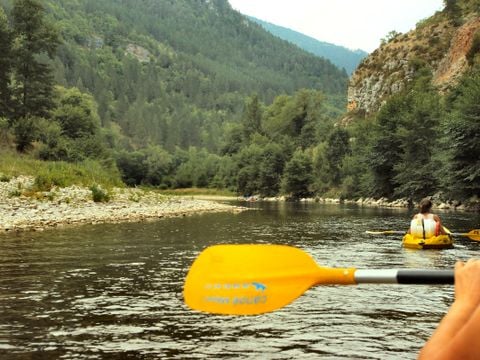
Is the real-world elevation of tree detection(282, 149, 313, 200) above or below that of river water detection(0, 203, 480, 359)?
above

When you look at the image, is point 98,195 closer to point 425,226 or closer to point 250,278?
point 425,226

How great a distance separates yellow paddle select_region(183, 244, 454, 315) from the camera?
4.02 meters

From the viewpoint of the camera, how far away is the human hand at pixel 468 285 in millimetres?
2412

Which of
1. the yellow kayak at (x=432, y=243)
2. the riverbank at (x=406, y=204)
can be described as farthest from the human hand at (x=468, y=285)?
the riverbank at (x=406, y=204)

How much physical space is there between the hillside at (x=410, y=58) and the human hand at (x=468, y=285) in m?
→ 80.9

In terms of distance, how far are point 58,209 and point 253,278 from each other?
25314 millimetres

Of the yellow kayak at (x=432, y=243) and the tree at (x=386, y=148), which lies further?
the tree at (x=386, y=148)

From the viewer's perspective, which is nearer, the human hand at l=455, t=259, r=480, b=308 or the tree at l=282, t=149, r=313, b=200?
the human hand at l=455, t=259, r=480, b=308

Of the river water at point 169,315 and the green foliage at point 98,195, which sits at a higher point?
the green foliage at point 98,195

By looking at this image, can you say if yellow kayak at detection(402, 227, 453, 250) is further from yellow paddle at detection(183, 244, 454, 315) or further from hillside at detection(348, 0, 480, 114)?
hillside at detection(348, 0, 480, 114)

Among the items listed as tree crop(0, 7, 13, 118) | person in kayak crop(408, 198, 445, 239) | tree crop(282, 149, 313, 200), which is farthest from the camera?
tree crop(282, 149, 313, 200)

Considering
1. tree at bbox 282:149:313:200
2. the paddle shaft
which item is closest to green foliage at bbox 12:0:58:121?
tree at bbox 282:149:313:200

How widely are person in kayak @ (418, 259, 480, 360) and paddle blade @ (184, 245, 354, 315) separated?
1437mm

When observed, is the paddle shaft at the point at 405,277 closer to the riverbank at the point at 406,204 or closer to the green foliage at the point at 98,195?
the green foliage at the point at 98,195
